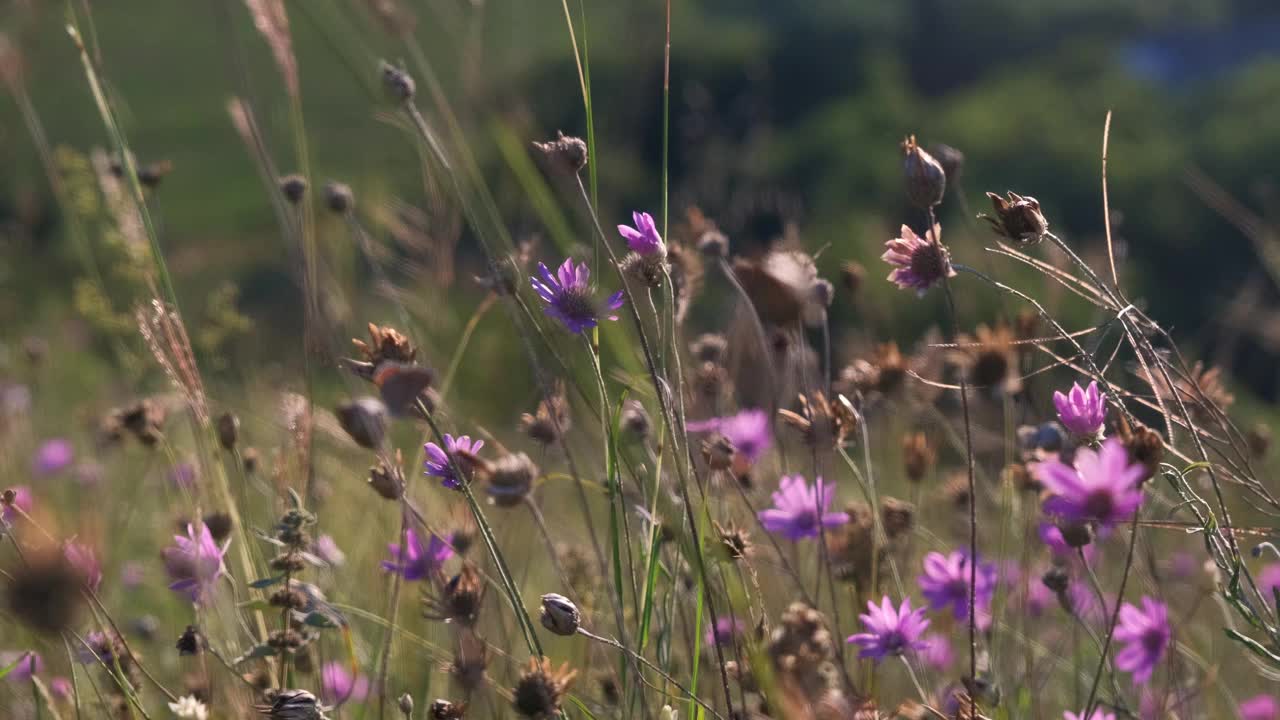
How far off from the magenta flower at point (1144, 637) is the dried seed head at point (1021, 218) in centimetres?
47

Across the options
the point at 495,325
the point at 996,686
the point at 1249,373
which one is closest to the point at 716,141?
the point at 996,686

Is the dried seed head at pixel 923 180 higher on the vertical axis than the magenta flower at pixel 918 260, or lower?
higher

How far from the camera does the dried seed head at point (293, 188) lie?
3.51ft

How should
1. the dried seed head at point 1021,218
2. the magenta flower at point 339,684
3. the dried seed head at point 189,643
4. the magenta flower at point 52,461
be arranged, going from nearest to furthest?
the dried seed head at point 1021,218 < the dried seed head at point 189,643 < the magenta flower at point 339,684 < the magenta flower at point 52,461

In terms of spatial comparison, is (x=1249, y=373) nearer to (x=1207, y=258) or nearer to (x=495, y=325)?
(x=1207, y=258)

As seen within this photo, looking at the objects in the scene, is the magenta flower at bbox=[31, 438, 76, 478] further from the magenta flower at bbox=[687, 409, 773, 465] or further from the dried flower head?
the dried flower head

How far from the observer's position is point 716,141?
2.33 metres

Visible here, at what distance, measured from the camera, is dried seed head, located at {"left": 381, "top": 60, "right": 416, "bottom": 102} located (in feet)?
Answer: 3.03

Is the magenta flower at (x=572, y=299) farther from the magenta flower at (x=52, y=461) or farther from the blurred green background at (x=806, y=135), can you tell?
the magenta flower at (x=52, y=461)

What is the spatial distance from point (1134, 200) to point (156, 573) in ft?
16.4

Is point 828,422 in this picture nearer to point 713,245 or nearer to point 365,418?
point 713,245

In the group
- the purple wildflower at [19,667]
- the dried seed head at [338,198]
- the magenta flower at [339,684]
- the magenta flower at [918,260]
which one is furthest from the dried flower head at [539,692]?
the purple wildflower at [19,667]

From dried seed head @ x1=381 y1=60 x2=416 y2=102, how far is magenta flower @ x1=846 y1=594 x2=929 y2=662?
1.75 feet

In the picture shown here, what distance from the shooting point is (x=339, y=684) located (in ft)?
3.82
